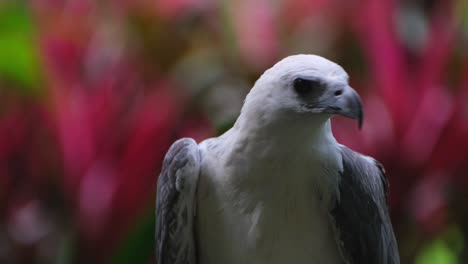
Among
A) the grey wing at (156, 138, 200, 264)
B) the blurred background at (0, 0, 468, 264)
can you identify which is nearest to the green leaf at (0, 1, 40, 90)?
the blurred background at (0, 0, 468, 264)

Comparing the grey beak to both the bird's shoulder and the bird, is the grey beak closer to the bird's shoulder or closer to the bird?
the bird

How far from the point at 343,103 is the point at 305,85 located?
45 millimetres

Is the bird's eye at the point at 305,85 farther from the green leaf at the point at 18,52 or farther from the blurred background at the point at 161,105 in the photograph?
the green leaf at the point at 18,52

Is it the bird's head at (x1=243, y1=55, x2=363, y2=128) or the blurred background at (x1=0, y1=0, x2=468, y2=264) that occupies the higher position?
the bird's head at (x1=243, y1=55, x2=363, y2=128)

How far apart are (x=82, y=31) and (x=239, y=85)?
1.14ft

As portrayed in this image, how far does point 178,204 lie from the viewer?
0.96m

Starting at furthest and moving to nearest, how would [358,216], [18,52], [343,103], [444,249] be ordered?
[18,52]
[444,249]
[358,216]
[343,103]

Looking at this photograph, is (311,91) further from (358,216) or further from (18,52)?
(18,52)

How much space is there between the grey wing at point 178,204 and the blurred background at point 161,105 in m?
0.13

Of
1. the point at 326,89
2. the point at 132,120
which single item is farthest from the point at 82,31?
the point at 326,89

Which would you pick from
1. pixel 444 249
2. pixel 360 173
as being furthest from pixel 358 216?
pixel 444 249

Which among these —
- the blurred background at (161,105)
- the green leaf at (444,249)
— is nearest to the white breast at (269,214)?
the blurred background at (161,105)

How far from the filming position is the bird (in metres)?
0.88

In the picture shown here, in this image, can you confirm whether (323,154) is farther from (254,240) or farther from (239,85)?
(239,85)
